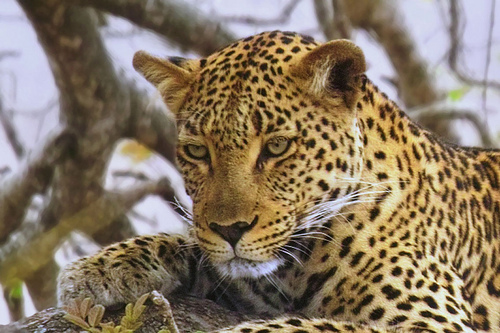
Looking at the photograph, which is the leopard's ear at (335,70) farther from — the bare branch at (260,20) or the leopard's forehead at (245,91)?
the bare branch at (260,20)

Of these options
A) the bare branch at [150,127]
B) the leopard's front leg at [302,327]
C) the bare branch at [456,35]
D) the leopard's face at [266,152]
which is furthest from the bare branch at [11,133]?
the leopard's front leg at [302,327]

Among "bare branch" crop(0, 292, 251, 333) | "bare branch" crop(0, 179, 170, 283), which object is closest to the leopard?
"bare branch" crop(0, 292, 251, 333)

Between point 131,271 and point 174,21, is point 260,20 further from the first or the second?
point 131,271

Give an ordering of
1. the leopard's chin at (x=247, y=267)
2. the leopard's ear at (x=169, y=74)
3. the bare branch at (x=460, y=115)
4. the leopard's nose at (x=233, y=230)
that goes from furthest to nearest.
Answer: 1. the bare branch at (x=460, y=115)
2. the leopard's ear at (x=169, y=74)
3. the leopard's chin at (x=247, y=267)
4. the leopard's nose at (x=233, y=230)

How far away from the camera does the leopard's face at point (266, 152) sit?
406 cm

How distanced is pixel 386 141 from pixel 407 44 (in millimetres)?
6325

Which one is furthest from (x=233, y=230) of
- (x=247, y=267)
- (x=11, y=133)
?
(x=11, y=133)

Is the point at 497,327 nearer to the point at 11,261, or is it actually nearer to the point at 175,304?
the point at 175,304

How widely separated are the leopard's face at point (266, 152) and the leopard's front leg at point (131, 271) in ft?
1.20

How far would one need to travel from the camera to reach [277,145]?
13.7 ft

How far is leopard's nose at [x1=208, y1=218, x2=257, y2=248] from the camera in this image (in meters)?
4.00

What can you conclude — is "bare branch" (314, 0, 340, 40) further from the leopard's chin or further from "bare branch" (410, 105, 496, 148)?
the leopard's chin

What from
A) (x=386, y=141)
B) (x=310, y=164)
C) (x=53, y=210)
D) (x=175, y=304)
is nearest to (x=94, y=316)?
(x=175, y=304)

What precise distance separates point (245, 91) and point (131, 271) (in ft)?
3.30
